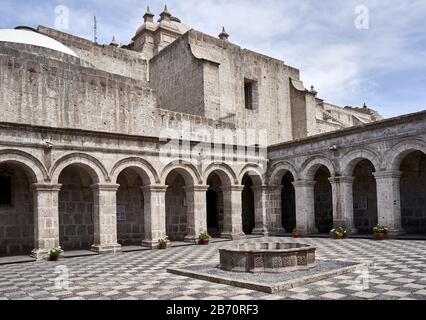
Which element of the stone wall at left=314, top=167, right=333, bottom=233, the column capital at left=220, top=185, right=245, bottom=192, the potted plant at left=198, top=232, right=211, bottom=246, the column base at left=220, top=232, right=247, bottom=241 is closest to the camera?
the potted plant at left=198, top=232, right=211, bottom=246

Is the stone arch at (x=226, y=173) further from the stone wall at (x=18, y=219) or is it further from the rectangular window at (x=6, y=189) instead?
the rectangular window at (x=6, y=189)

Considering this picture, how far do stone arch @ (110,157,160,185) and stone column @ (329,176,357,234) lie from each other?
7141 millimetres

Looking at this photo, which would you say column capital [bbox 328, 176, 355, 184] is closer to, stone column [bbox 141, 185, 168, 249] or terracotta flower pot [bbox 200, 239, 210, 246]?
terracotta flower pot [bbox 200, 239, 210, 246]

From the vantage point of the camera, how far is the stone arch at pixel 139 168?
14.5 m

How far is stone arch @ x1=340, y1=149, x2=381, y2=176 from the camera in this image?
15.3 meters

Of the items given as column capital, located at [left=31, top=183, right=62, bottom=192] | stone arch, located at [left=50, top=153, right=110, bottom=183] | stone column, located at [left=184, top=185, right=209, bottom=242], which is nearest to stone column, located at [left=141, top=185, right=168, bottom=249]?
stone column, located at [left=184, top=185, right=209, bottom=242]

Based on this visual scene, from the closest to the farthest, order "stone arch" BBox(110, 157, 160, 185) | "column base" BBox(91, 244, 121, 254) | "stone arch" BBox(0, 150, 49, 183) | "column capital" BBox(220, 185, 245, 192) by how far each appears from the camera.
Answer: "stone arch" BBox(0, 150, 49, 183) → "column base" BBox(91, 244, 121, 254) → "stone arch" BBox(110, 157, 160, 185) → "column capital" BBox(220, 185, 245, 192)

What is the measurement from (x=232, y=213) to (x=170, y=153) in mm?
4025

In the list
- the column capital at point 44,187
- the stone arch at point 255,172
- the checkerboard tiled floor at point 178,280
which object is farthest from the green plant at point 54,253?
the stone arch at point 255,172

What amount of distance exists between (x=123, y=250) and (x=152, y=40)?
48.5 ft

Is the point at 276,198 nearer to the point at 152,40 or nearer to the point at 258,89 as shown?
the point at 258,89

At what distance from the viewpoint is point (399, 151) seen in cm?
1449

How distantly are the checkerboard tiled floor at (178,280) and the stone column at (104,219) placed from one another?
3.20 ft
